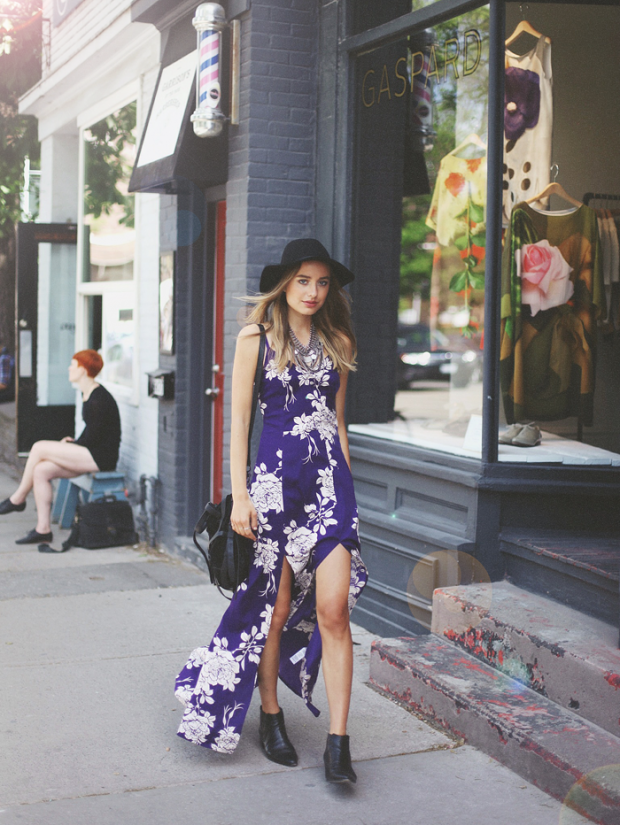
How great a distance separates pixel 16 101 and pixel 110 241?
6.07 m

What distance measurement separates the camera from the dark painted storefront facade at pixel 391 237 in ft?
15.4

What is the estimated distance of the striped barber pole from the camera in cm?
592

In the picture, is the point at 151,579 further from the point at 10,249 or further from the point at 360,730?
the point at 10,249

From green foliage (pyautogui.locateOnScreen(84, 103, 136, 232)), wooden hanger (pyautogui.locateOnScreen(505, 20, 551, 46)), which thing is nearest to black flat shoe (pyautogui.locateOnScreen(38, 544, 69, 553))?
green foliage (pyautogui.locateOnScreen(84, 103, 136, 232))

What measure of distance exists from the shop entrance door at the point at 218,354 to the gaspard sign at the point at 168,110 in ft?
1.88

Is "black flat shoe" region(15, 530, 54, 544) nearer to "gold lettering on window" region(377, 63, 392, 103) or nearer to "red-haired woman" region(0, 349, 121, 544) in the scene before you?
"red-haired woman" region(0, 349, 121, 544)

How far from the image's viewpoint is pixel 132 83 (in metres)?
8.39

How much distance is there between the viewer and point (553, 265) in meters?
5.35

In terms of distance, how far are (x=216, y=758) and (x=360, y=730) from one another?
2.05ft

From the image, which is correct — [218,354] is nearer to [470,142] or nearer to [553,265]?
[470,142]

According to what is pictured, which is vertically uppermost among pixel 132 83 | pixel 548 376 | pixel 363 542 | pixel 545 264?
pixel 132 83

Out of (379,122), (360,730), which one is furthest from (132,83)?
(360,730)

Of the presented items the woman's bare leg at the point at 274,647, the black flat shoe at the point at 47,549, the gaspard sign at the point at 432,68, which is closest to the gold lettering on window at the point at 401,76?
the gaspard sign at the point at 432,68

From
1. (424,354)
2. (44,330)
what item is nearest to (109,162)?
(44,330)
